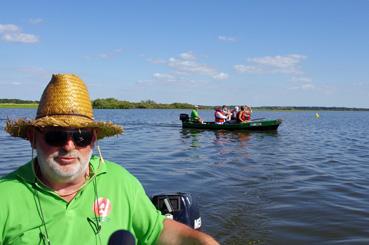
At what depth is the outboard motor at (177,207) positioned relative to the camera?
15.5 feet

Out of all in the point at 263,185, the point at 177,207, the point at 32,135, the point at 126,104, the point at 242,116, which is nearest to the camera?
the point at 32,135

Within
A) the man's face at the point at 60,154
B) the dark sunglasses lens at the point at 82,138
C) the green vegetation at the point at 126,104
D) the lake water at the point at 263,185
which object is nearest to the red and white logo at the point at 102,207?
the man's face at the point at 60,154

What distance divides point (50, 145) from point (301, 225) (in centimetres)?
574

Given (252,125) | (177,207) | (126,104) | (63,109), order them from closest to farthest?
1. (63,109)
2. (177,207)
3. (252,125)
4. (126,104)

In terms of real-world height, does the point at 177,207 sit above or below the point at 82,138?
below

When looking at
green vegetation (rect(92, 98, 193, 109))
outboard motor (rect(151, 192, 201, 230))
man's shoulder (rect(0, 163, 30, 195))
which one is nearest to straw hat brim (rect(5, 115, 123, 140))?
man's shoulder (rect(0, 163, 30, 195))

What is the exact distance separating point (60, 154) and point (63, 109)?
313 millimetres

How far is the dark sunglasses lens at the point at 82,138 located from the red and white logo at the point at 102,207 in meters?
0.40

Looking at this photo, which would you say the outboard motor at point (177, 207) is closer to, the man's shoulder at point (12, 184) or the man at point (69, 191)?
the man at point (69, 191)

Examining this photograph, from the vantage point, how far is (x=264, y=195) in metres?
9.96

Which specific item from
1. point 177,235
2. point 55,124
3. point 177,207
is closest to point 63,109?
point 55,124

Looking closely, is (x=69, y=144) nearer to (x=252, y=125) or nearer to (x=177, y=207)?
(x=177, y=207)

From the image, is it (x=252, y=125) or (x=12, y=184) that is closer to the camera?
(x=12, y=184)

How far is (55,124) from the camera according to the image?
9.57 feet
